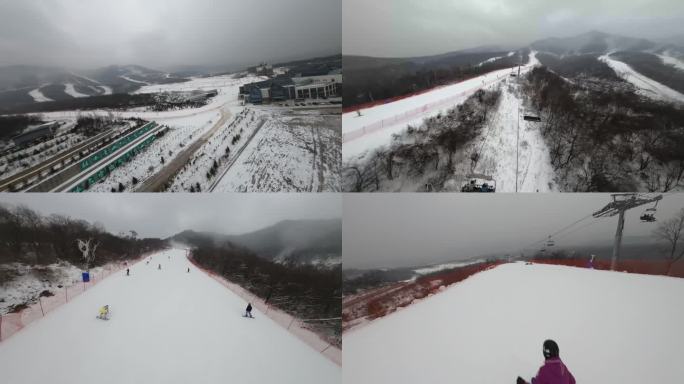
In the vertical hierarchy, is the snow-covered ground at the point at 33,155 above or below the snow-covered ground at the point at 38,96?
below

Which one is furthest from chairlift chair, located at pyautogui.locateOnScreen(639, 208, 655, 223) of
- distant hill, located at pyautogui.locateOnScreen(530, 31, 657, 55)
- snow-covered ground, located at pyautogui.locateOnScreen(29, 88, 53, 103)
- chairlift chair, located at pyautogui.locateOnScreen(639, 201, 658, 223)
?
snow-covered ground, located at pyautogui.locateOnScreen(29, 88, 53, 103)

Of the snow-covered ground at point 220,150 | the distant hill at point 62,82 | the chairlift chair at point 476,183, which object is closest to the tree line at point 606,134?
the chairlift chair at point 476,183

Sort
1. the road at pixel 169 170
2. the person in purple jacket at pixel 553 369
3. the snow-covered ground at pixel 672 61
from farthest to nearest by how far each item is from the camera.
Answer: the snow-covered ground at pixel 672 61 → the road at pixel 169 170 → the person in purple jacket at pixel 553 369

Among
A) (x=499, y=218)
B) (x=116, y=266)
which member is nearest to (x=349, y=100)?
(x=499, y=218)

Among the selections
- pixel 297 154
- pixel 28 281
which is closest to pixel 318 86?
pixel 297 154

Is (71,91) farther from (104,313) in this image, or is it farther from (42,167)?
(104,313)

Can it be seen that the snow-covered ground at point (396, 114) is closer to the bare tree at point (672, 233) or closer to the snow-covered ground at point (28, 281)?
the bare tree at point (672, 233)

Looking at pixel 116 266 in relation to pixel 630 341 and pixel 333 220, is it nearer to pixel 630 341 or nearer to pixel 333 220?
pixel 333 220

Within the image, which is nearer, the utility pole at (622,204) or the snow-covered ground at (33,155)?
the snow-covered ground at (33,155)
